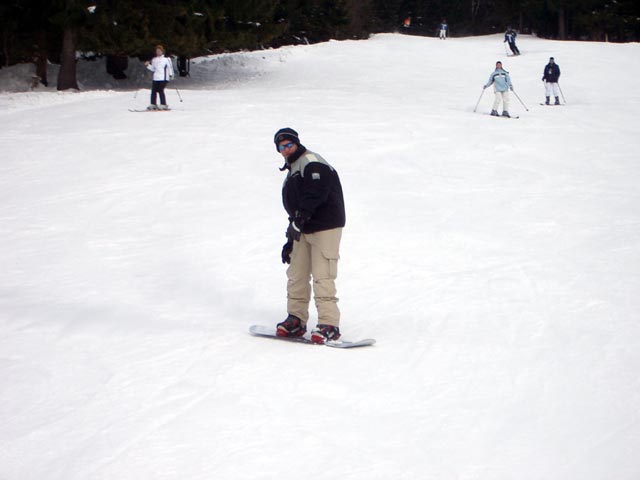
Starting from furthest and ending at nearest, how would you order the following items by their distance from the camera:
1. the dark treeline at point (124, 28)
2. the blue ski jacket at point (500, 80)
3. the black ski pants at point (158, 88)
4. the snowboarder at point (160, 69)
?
the dark treeline at point (124, 28), the blue ski jacket at point (500, 80), the black ski pants at point (158, 88), the snowboarder at point (160, 69)

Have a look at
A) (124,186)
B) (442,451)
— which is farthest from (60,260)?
(442,451)

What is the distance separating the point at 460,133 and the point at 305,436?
1464cm

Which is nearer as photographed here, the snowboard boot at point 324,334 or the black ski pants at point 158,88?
the snowboard boot at point 324,334

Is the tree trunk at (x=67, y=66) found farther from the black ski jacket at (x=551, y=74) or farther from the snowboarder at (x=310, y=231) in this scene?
the snowboarder at (x=310, y=231)

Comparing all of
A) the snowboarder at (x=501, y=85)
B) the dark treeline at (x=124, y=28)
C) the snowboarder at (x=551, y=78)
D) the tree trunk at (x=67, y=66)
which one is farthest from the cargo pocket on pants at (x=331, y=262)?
the tree trunk at (x=67, y=66)

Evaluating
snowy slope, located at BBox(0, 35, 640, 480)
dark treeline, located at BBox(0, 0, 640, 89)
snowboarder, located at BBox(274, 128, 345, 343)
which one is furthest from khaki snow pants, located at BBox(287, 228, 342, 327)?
dark treeline, located at BBox(0, 0, 640, 89)

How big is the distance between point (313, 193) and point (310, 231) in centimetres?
33

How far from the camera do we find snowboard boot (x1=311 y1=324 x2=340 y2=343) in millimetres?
6383

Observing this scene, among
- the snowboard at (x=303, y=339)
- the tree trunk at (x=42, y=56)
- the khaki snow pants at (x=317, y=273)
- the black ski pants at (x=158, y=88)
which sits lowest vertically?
the snowboard at (x=303, y=339)

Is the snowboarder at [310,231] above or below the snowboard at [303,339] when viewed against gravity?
above

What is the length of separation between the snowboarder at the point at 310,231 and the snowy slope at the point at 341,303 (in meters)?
0.33

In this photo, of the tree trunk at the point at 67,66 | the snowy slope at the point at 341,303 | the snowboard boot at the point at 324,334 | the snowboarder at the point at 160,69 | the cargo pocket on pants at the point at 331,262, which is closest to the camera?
the snowy slope at the point at 341,303

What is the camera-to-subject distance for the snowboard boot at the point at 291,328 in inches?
257

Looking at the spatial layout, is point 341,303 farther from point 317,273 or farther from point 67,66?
point 67,66
